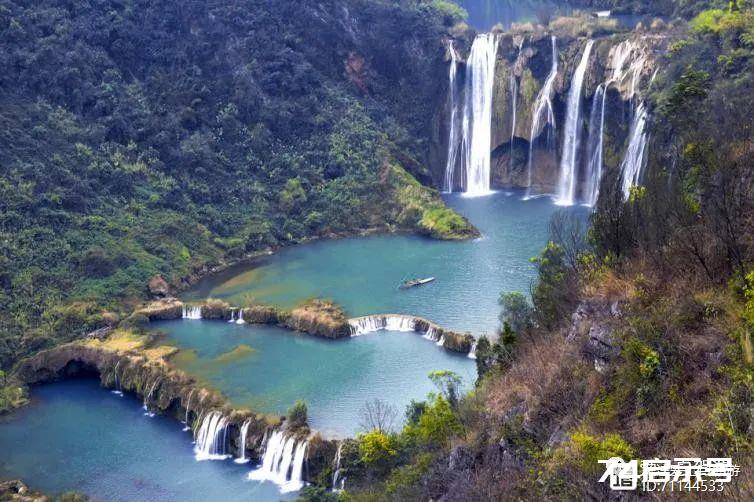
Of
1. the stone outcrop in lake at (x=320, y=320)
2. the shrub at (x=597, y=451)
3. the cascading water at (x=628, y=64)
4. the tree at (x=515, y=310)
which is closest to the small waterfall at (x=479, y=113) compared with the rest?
the cascading water at (x=628, y=64)

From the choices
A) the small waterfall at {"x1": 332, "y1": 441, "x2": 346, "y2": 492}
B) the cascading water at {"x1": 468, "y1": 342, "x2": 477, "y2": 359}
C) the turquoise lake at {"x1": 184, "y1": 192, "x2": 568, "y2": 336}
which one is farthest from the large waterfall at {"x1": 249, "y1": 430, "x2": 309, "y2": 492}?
the turquoise lake at {"x1": 184, "y1": 192, "x2": 568, "y2": 336}

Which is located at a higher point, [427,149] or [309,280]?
[427,149]

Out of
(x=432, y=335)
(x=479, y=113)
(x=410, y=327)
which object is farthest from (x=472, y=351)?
(x=479, y=113)

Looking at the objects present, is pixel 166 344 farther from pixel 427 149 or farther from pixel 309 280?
pixel 427 149

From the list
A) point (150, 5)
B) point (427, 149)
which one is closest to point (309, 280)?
point (427, 149)

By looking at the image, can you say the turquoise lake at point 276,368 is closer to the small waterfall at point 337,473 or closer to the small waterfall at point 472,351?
the small waterfall at point 472,351

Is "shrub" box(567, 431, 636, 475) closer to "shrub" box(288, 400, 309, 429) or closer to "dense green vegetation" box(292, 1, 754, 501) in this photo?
"dense green vegetation" box(292, 1, 754, 501)
